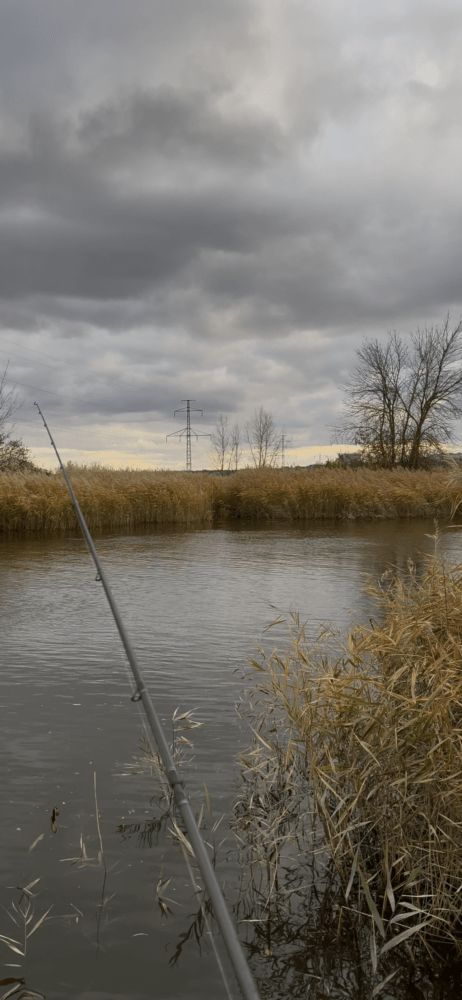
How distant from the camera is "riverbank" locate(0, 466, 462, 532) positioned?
68.4ft

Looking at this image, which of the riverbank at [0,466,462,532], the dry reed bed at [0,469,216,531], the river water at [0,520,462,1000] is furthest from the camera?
the riverbank at [0,466,462,532]

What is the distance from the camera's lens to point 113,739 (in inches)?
191

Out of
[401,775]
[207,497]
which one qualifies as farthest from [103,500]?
[401,775]

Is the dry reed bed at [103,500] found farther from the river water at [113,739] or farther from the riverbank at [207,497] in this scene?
the river water at [113,739]

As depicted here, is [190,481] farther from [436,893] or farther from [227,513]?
[436,893]

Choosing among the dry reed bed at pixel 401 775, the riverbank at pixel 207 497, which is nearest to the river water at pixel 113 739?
the dry reed bed at pixel 401 775

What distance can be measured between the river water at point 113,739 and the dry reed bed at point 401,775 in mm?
678

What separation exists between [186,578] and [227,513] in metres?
15.8

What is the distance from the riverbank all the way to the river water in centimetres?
800

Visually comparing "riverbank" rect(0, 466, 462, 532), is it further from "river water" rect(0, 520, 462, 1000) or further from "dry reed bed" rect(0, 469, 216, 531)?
"river water" rect(0, 520, 462, 1000)

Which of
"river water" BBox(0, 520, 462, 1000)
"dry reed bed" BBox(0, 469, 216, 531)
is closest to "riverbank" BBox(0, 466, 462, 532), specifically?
"dry reed bed" BBox(0, 469, 216, 531)

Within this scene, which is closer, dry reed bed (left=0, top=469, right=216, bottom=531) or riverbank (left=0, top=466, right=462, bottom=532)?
dry reed bed (left=0, top=469, right=216, bottom=531)

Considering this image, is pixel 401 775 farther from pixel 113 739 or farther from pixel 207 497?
pixel 207 497

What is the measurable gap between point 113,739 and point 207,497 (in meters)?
21.1
